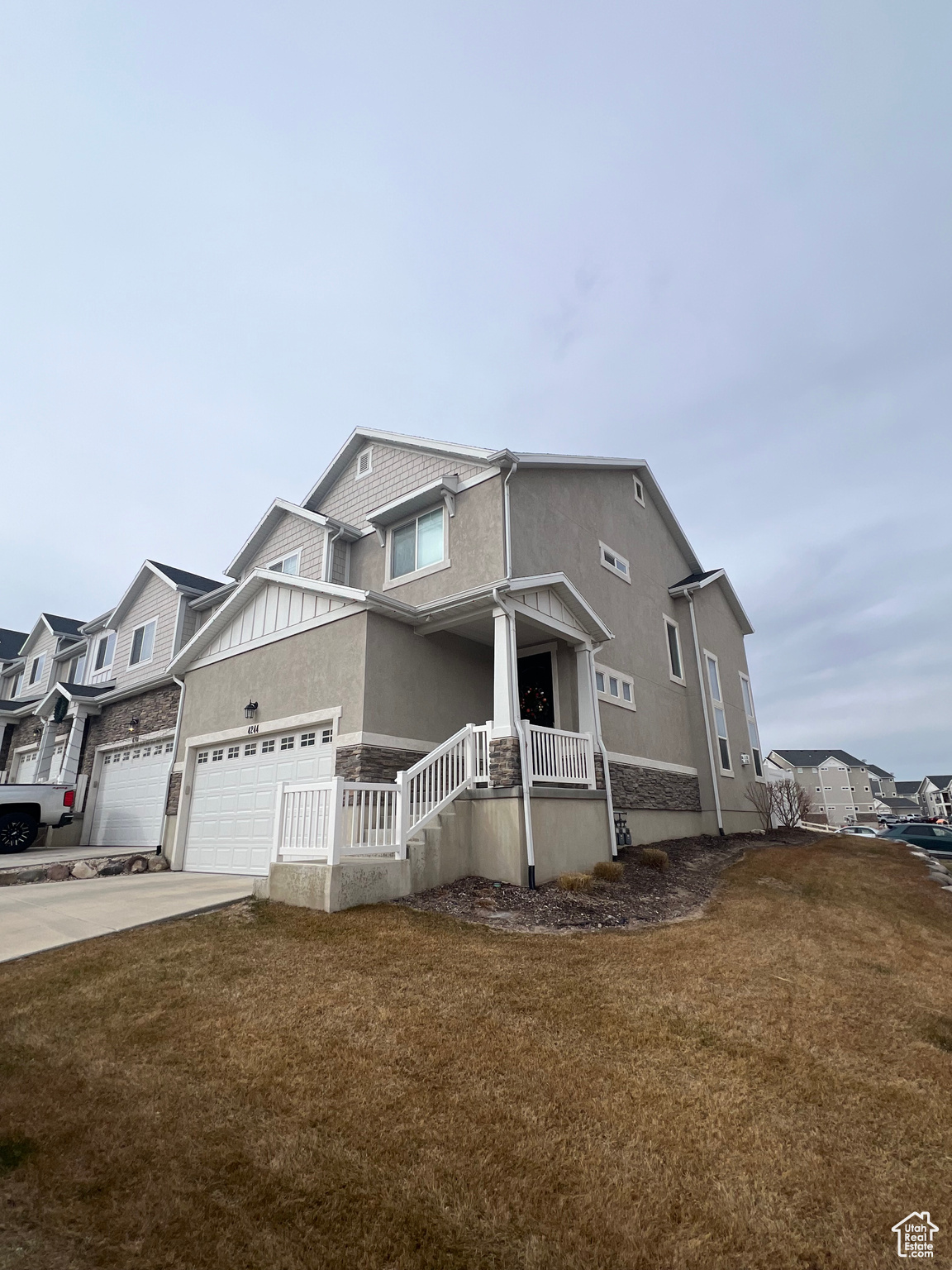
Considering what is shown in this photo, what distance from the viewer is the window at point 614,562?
47.6 ft

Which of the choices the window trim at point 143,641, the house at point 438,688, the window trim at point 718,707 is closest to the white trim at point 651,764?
the house at point 438,688

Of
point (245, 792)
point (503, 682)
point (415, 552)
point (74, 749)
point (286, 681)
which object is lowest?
point (245, 792)

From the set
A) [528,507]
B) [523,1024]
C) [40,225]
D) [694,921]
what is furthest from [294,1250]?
[40,225]

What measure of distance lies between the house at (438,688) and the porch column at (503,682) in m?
0.03

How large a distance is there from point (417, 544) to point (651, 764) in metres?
7.27

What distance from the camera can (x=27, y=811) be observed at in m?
13.8

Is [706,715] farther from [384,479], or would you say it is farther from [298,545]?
[298,545]

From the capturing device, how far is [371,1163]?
278cm

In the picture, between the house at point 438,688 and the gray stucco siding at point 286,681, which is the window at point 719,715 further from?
the gray stucco siding at point 286,681

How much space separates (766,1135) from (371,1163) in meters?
1.91

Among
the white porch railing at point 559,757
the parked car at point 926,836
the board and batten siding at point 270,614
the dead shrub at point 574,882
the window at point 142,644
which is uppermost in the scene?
the window at point 142,644

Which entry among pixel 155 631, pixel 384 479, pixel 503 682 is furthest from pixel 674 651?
pixel 155 631

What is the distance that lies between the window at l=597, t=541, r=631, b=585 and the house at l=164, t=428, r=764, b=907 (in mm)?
68

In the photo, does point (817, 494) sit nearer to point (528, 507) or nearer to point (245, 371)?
point (528, 507)
